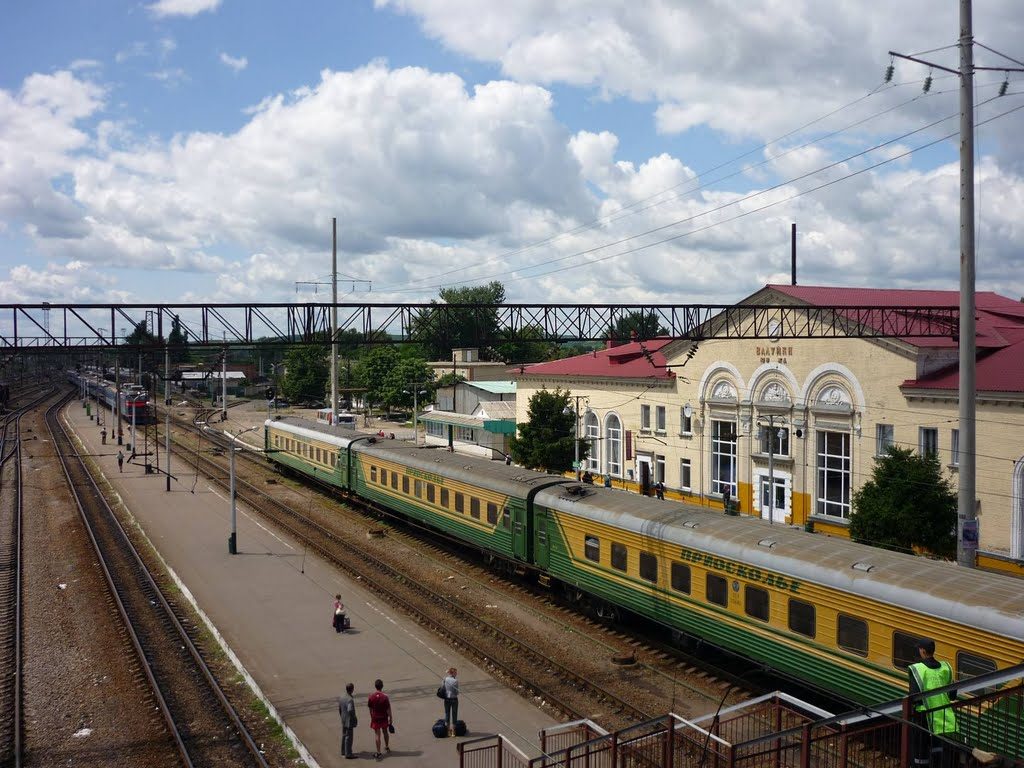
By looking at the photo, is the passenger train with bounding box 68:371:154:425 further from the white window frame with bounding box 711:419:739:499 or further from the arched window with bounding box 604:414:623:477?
the white window frame with bounding box 711:419:739:499

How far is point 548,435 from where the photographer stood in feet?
143

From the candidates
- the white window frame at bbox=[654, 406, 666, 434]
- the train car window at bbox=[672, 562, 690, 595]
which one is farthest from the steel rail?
the white window frame at bbox=[654, 406, 666, 434]

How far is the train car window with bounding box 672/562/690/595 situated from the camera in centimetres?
1795

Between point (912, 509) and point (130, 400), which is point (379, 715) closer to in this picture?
point (912, 509)

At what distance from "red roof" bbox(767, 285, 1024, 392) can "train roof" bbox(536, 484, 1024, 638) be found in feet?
50.3

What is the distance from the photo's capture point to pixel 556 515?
22.5m

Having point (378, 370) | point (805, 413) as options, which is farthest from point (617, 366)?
point (378, 370)

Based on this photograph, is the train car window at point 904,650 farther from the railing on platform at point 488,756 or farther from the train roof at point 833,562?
the railing on platform at point 488,756

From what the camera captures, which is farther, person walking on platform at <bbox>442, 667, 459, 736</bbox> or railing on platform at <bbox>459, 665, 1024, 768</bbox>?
person walking on platform at <bbox>442, 667, 459, 736</bbox>

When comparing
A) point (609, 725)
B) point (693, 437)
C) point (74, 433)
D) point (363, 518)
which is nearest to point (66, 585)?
point (363, 518)

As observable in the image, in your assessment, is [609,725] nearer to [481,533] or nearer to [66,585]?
[481,533]

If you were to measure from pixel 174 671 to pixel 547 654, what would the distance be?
27.8ft

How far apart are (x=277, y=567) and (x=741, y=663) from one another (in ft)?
55.1

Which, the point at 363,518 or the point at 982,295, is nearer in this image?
the point at 363,518
